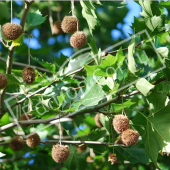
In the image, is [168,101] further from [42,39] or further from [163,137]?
[42,39]

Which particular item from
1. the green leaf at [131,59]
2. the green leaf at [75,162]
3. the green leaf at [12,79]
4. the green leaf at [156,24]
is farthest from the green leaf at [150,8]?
the green leaf at [75,162]

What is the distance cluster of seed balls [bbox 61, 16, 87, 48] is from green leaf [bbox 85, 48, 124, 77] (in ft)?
1.03

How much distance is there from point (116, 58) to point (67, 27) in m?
0.49

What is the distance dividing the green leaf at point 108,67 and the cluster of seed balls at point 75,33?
0.31 meters

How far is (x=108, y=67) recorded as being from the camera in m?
1.81

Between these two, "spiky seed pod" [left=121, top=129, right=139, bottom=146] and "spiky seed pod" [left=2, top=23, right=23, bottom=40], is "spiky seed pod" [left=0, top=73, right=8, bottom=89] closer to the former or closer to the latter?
"spiky seed pod" [left=2, top=23, right=23, bottom=40]

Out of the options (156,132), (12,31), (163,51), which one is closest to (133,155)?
(156,132)

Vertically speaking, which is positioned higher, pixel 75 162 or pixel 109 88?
pixel 109 88

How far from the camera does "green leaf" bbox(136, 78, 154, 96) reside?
171cm

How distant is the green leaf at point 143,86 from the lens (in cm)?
171

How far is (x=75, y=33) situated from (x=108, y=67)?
15.4 inches

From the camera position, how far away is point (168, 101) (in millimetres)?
1997

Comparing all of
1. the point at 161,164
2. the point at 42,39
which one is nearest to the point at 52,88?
the point at 161,164

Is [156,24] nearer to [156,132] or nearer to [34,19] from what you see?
[156,132]
